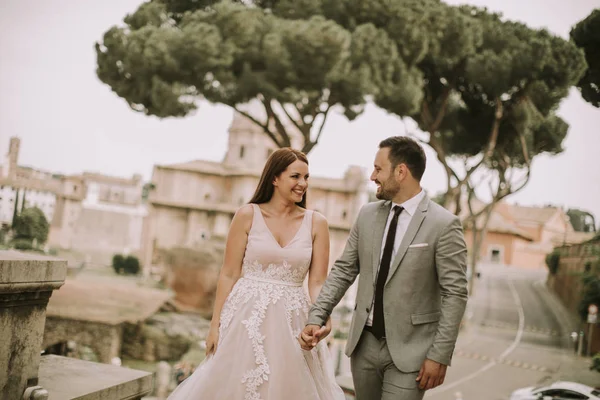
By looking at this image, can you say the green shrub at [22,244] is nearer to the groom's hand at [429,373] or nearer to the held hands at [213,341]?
the held hands at [213,341]

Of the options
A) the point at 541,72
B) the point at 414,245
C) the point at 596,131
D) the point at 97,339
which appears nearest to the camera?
the point at 414,245

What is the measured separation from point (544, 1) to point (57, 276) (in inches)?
438

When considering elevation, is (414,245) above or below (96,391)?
above

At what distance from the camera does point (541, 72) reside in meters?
11.8

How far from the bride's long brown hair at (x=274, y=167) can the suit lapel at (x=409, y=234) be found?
0.63m

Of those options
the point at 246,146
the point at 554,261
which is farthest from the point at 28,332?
the point at 246,146

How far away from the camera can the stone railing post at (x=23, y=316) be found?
6.81 feet

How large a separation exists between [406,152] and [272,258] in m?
0.74

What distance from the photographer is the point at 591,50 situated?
912 centimetres

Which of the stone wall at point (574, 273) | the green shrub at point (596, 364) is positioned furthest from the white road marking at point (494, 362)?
the green shrub at point (596, 364)

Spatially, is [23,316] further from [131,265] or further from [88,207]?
[88,207]

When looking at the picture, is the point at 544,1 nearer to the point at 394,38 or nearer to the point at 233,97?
the point at 394,38

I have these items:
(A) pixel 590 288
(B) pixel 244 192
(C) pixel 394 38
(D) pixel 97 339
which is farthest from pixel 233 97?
(B) pixel 244 192

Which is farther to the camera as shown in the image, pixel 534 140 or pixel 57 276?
pixel 534 140
